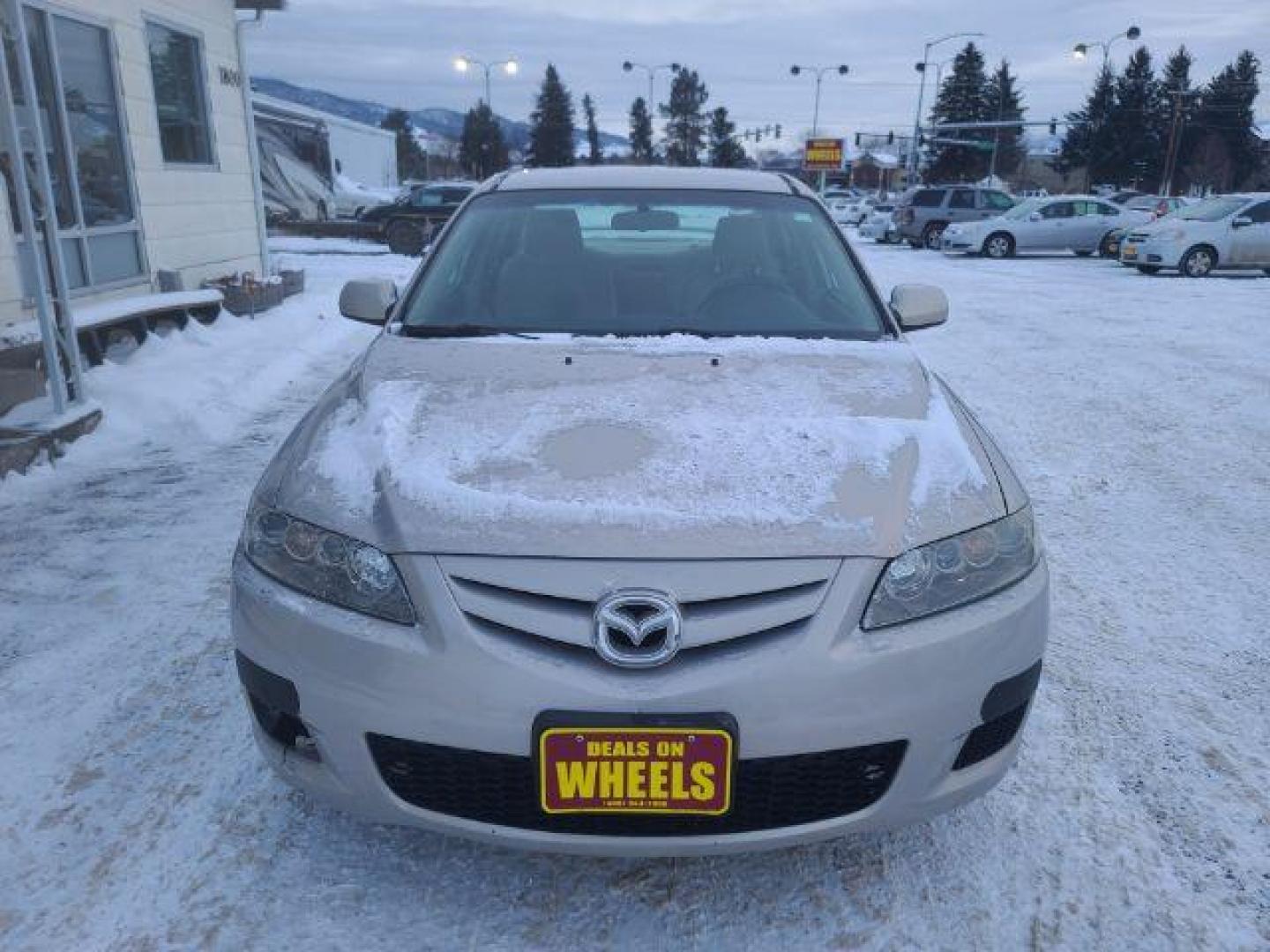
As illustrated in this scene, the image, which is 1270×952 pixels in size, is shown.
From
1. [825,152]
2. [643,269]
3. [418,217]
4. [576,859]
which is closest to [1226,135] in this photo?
[825,152]

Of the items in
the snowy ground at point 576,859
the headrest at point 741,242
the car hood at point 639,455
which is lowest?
the snowy ground at point 576,859

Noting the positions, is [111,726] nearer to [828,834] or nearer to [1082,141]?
[828,834]

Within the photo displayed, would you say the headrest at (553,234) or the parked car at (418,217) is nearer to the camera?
the headrest at (553,234)

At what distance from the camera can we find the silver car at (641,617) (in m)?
1.75

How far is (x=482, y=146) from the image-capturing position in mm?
76188

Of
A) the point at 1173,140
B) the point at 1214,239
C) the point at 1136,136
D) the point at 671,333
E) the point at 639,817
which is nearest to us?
the point at 639,817

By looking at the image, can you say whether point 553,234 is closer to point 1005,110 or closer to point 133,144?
point 133,144

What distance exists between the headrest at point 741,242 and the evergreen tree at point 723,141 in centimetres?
9491

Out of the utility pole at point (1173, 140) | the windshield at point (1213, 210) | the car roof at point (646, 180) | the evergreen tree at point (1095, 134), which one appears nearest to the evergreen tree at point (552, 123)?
the evergreen tree at point (1095, 134)

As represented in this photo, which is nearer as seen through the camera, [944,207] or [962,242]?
[962,242]

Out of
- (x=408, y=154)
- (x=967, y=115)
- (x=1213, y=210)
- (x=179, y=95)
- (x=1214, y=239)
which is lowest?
(x=1214, y=239)

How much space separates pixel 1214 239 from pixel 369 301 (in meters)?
17.6

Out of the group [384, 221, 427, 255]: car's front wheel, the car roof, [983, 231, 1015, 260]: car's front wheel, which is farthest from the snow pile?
[983, 231, 1015, 260]: car's front wheel

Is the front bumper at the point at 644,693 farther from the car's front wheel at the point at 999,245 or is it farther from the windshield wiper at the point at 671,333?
the car's front wheel at the point at 999,245
